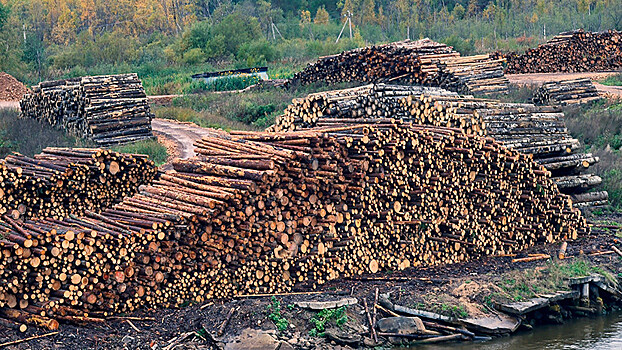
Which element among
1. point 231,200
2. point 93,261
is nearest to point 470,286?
point 231,200

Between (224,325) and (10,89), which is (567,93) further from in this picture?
(10,89)

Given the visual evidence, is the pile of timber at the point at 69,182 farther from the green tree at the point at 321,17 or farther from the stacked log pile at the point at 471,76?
the green tree at the point at 321,17

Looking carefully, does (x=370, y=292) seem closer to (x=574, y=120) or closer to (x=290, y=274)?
(x=290, y=274)

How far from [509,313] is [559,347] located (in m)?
1.08

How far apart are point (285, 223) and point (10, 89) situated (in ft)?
115

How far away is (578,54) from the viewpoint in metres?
43.9

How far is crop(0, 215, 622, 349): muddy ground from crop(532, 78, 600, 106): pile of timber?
1509 centimetres

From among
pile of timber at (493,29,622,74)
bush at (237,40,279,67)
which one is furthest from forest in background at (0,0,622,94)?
pile of timber at (493,29,622,74)

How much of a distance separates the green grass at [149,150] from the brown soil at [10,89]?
22.2 metres

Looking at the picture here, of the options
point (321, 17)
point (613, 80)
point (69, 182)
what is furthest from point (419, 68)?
point (321, 17)

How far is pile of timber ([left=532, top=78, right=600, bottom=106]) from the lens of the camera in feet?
101

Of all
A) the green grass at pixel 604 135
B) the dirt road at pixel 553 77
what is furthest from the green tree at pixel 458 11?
the green grass at pixel 604 135

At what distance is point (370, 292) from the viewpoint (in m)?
14.4

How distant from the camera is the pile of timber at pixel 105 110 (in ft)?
83.4
